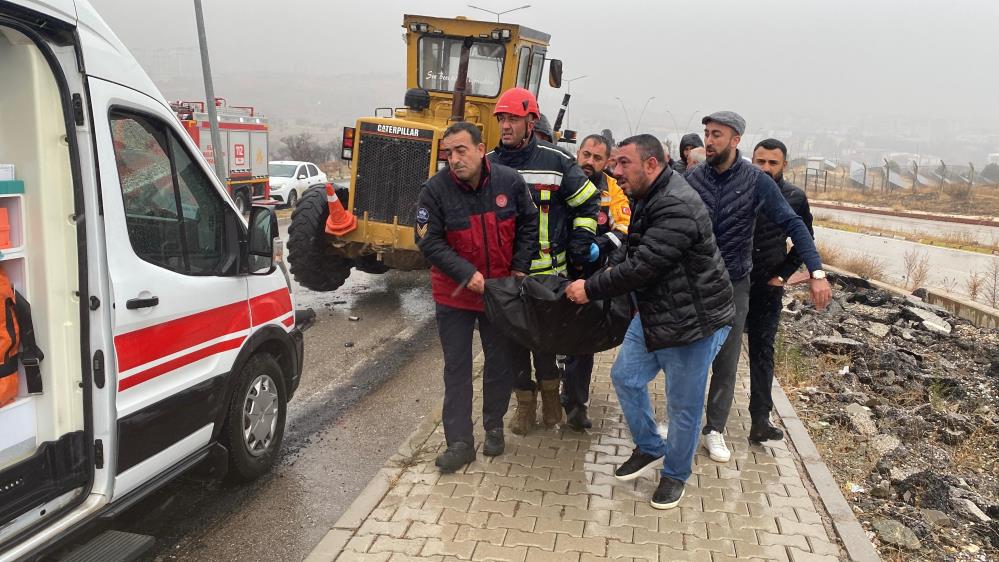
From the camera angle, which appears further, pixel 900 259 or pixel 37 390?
pixel 900 259

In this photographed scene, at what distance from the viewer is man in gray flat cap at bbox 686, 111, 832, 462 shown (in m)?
4.01

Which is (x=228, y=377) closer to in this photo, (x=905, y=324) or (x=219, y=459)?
(x=219, y=459)

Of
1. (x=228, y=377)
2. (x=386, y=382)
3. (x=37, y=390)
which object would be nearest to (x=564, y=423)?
(x=386, y=382)

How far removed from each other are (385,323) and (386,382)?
1.98 meters

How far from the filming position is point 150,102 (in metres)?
3.13

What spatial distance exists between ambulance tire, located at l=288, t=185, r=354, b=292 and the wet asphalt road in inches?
18.9

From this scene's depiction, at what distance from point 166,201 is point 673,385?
2548 millimetres

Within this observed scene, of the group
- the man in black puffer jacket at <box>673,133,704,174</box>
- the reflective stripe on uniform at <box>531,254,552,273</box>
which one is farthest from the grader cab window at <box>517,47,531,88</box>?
the reflective stripe on uniform at <box>531,254,552,273</box>

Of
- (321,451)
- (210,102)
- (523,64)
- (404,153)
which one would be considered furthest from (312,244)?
(210,102)

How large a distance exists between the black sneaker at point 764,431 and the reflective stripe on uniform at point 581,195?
176cm

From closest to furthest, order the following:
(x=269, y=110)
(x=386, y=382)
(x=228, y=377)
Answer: (x=228, y=377)
(x=386, y=382)
(x=269, y=110)

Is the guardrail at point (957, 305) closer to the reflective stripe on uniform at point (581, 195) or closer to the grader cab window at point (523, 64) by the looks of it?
the grader cab window at point (523, 64)

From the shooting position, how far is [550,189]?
412 centimetres

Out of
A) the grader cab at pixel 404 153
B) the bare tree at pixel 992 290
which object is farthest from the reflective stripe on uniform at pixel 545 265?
the bare tree at pixel 992 290
